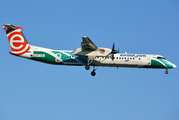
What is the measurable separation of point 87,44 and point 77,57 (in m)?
3.25

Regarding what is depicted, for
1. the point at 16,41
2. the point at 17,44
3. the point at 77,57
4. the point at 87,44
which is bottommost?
the point at 77,57

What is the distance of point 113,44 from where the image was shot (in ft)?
110

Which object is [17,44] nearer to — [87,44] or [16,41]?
[16,41]

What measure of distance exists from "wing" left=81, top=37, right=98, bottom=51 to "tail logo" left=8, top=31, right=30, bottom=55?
8.02 m

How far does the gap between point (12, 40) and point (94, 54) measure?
36.9 ft

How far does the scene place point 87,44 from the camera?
108 feet

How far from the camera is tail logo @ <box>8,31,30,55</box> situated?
36.1 metres

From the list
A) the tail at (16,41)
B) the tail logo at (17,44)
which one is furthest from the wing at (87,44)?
the tail logo at (17,44)

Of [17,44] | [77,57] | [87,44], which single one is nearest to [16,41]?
[17,44]

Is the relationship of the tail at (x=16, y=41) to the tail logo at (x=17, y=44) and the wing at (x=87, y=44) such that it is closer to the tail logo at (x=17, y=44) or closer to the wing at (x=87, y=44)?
the tail logo at (x=17, y=44)

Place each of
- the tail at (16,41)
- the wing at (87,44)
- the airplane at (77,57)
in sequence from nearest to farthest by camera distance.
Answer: the wing at (87,44) → the airplane at (77,57) → the tail at (16,41)

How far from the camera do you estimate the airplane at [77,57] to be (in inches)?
1385

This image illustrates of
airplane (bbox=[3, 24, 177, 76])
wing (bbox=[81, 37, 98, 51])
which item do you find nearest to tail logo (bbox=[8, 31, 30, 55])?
airplane (bbox=[3, 24, 177, 76])

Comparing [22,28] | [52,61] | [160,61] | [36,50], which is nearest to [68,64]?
[52,61]
